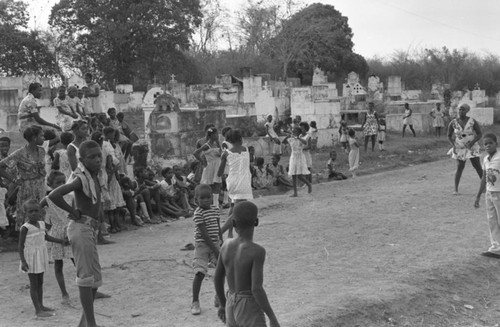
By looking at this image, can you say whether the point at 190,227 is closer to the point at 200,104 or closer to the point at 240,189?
the point at 240,189

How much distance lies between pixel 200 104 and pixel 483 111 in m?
11.5

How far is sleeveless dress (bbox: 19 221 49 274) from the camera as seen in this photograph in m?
6.00

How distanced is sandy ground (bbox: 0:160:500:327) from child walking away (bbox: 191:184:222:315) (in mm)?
265

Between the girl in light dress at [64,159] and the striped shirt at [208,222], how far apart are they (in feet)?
10.3

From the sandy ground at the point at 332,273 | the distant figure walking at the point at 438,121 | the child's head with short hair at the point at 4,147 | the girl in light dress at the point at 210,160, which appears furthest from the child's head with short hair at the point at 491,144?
the distant figure walking at the point at 438,121

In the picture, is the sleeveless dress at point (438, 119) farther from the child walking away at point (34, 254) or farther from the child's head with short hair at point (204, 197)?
the child walking away at point (34, 254)

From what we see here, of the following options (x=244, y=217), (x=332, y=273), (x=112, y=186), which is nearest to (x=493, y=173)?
(x=332, y=273)

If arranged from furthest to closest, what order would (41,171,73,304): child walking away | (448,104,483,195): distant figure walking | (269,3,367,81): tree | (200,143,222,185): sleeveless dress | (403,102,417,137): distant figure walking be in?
(269,3,367,81): tree → (403,102,417,137): distant figure walking → (448,104,483,195): distant figure walking → (200,143,222,185): sleeveless dress → (41,171,73,304): child walking away

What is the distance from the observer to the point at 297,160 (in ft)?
41.5

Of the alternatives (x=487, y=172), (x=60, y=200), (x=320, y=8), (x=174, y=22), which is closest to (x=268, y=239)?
(x=487, y=172)

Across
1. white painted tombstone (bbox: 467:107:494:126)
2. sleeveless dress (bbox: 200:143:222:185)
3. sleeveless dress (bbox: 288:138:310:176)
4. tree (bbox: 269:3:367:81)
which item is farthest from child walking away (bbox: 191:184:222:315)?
tree (bbox: 269:3:367:81)

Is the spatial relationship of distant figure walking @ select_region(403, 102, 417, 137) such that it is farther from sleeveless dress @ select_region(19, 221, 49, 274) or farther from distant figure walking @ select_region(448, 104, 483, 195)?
sleeveless dress @ select_region(19, 221, 49, 274)

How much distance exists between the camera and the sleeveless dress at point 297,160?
12.6 m

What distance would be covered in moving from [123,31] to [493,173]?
3273 cm
